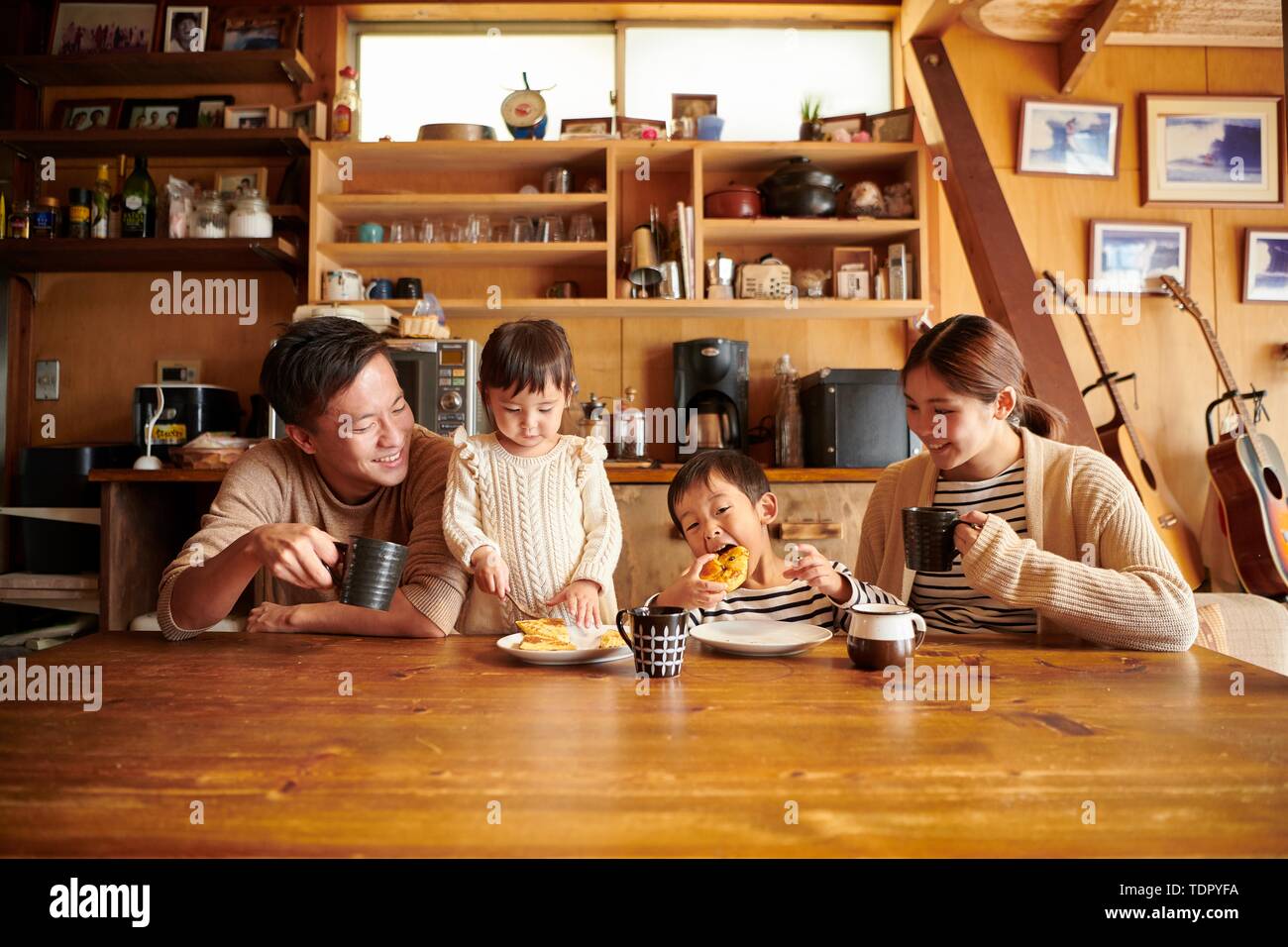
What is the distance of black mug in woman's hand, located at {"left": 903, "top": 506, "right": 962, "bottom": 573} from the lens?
4.50 ft

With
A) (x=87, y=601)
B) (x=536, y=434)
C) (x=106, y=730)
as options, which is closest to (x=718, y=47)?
(x=536, y=434)

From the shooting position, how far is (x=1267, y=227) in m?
4.02

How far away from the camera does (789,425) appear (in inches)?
145

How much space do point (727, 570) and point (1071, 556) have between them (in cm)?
70

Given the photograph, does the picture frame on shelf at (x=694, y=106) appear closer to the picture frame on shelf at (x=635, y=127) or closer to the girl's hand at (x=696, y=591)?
the picture frame on shelf at (x=635, y=127)

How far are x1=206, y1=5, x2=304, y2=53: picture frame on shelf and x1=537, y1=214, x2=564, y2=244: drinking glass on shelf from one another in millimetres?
1410

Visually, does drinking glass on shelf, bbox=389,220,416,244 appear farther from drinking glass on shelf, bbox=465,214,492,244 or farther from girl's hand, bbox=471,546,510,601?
girl's hand, bbox=471,546,510,601

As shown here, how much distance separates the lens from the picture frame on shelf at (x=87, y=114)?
3.97m

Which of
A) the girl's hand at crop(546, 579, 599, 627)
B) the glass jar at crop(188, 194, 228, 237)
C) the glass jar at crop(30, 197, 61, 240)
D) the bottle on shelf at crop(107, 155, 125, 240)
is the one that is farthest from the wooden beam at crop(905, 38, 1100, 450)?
the glass jar at crop(30, 197, 61, 240)

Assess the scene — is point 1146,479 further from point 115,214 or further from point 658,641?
point 115,214

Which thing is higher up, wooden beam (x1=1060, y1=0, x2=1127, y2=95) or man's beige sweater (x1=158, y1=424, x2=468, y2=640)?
wooden beam (x1=1060, y1=0, x2=1127, y2=95)

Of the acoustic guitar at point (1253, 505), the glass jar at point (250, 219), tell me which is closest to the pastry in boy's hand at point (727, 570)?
A: the acoustic guitar at point (1253, 505)

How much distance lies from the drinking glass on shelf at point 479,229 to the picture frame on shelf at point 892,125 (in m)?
1.80
